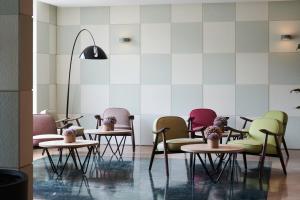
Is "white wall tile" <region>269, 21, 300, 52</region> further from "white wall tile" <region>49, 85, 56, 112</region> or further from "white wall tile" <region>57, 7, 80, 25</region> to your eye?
"white wall tile" <region>49, 85, 56, 112</region>

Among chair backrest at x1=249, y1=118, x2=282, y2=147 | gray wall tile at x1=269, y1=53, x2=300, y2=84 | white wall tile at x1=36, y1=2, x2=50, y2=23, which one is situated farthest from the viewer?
white wall tile at x1=36, y1=2, x2=50, y2=23

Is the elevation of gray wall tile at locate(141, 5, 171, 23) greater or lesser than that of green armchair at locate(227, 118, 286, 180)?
greater

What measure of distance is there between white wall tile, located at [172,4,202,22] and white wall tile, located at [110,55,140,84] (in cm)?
115

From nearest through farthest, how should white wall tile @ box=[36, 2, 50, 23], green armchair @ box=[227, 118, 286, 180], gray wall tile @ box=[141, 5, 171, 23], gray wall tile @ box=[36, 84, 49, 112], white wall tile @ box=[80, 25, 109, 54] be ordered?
green armchair @ box=[227, 118, 286, 180] < white wall tile @ box=[36, 2, 50, 23] < gray wall tile @ box=[36, 84, 49, 112] < gray wall tile @ box=[141, 5, 171, 23] < white wall tile @ box=[80, 25, 109, 54]

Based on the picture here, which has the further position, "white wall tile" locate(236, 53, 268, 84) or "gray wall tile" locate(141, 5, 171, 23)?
"gray wall tile" locate(141, 5, 171, 23)

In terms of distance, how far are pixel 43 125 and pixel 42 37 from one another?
7.44ft

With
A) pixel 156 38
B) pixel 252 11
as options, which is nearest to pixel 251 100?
pixel 252 11

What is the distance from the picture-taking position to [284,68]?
927 centimetres

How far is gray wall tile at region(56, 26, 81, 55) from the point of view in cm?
1020

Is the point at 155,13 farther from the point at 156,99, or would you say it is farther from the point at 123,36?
the point at 156,99

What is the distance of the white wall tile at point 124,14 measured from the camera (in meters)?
9.85

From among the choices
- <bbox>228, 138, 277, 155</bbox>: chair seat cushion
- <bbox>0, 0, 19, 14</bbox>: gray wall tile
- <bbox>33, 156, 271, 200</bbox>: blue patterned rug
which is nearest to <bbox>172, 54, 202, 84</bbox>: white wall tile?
<bbox>33, 156, 271, 200</bbox>: blue patterned rug

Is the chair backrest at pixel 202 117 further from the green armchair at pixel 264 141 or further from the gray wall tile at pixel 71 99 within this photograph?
the gray wall tile at pixel 71 99

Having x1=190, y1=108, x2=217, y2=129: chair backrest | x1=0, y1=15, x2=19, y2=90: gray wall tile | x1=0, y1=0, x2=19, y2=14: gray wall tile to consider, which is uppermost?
x1=0, y1=0, x2=19, y2=14: gray wall tile
